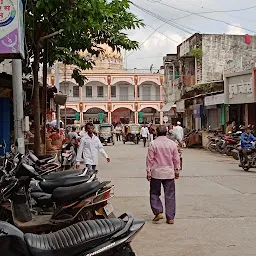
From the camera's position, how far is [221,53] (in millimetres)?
32156

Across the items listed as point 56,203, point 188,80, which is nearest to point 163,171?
point 56,203

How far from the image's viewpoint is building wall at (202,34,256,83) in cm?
3172

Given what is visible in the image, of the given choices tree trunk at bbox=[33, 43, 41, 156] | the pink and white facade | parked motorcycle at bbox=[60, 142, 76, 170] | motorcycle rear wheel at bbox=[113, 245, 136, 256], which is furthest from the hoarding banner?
the pink and white facade

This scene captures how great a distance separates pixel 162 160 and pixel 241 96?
643 inches

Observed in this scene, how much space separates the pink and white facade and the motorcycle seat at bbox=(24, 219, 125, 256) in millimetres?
56771

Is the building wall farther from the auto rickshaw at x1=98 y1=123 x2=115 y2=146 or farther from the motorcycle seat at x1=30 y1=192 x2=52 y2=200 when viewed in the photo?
the motorcycle seat at x1=30 y1=192 x2=52 y2=200

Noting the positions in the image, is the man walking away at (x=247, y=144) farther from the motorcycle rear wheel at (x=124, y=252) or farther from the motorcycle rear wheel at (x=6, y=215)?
the motorcycle rear wheel at (x=124, y=252)

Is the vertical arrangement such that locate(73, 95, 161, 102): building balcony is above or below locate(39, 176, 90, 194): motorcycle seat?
above

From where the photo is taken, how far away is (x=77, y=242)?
11.4 feet

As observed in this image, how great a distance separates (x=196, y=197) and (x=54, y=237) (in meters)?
6.58

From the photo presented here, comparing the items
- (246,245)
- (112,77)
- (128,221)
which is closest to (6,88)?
(246,245)

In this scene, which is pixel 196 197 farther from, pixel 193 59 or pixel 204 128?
pixel 193 59

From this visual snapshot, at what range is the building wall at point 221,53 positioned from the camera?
3172 centimetres

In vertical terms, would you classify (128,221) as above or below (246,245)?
above
